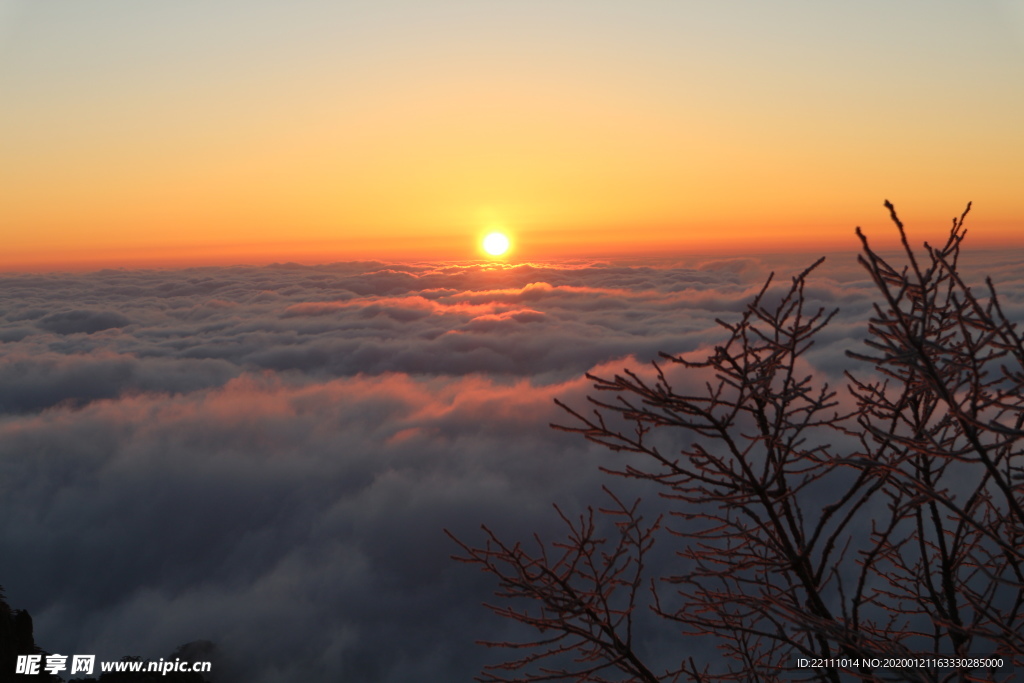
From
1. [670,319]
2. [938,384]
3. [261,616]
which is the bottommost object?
[261,616]

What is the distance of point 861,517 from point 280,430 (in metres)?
124

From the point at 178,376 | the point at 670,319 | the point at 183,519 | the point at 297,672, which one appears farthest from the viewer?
the point at 670,319

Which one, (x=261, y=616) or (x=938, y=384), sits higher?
(x=938, y=384)

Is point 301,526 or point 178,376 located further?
point 178,376

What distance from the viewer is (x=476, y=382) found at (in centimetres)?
17975

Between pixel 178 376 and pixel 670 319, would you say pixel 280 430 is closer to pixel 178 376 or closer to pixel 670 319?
pixel 178 376

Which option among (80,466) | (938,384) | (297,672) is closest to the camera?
(938,384)

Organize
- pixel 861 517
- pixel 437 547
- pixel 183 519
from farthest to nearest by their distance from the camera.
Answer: pixel 183 519 → pixel 437 547 → pixel 861 517

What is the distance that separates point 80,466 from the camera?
148m

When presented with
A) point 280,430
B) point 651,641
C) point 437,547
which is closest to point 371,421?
point 280,430

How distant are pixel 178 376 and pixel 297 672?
294 feet

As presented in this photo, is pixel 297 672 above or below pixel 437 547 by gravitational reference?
below

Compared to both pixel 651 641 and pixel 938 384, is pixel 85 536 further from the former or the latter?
pixel 938 384

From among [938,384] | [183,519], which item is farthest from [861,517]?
[183,519]
